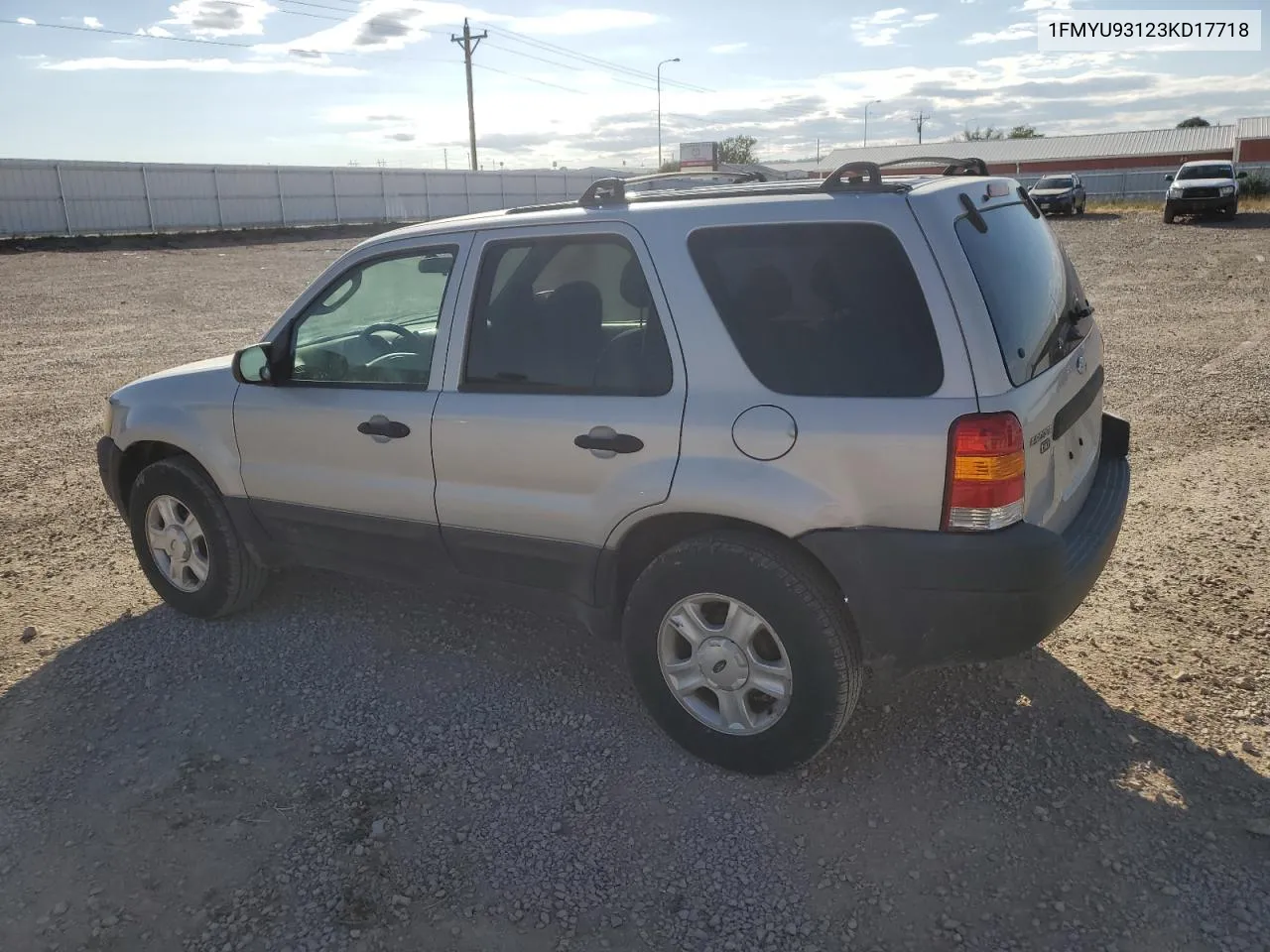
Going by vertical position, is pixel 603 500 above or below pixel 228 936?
above

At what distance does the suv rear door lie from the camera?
2.84m

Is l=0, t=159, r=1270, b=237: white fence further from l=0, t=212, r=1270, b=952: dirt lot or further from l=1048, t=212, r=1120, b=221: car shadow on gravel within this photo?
l=0, t=212, r=1270, b=952: dirt lot

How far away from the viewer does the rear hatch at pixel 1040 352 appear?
289 centimetres

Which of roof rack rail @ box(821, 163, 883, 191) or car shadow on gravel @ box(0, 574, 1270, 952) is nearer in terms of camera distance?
car shadow on gravel @ box(0, 574, 1270, 952)

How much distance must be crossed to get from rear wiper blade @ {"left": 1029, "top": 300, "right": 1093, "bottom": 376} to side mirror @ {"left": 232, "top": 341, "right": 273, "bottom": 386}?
302 cm

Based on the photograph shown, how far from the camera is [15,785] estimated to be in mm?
3434

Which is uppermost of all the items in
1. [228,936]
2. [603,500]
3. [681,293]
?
[681,293]

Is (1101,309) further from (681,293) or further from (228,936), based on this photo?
(228,936)

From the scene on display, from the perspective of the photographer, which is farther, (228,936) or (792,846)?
(792,846)

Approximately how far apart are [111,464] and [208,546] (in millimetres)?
740

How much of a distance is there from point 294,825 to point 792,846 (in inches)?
62.7

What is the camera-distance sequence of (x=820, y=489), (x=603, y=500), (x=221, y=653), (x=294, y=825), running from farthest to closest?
(x=221, y=653), (x=603, y=500), (x=294, y=825), (x=820, y=489)

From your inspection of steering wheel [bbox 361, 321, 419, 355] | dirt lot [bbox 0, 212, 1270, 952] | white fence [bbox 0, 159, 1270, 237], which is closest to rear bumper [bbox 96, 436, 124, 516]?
dirt lot [bbox 0, 212, 1270, 952]

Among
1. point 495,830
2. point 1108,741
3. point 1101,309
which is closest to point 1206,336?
point 1101,309
